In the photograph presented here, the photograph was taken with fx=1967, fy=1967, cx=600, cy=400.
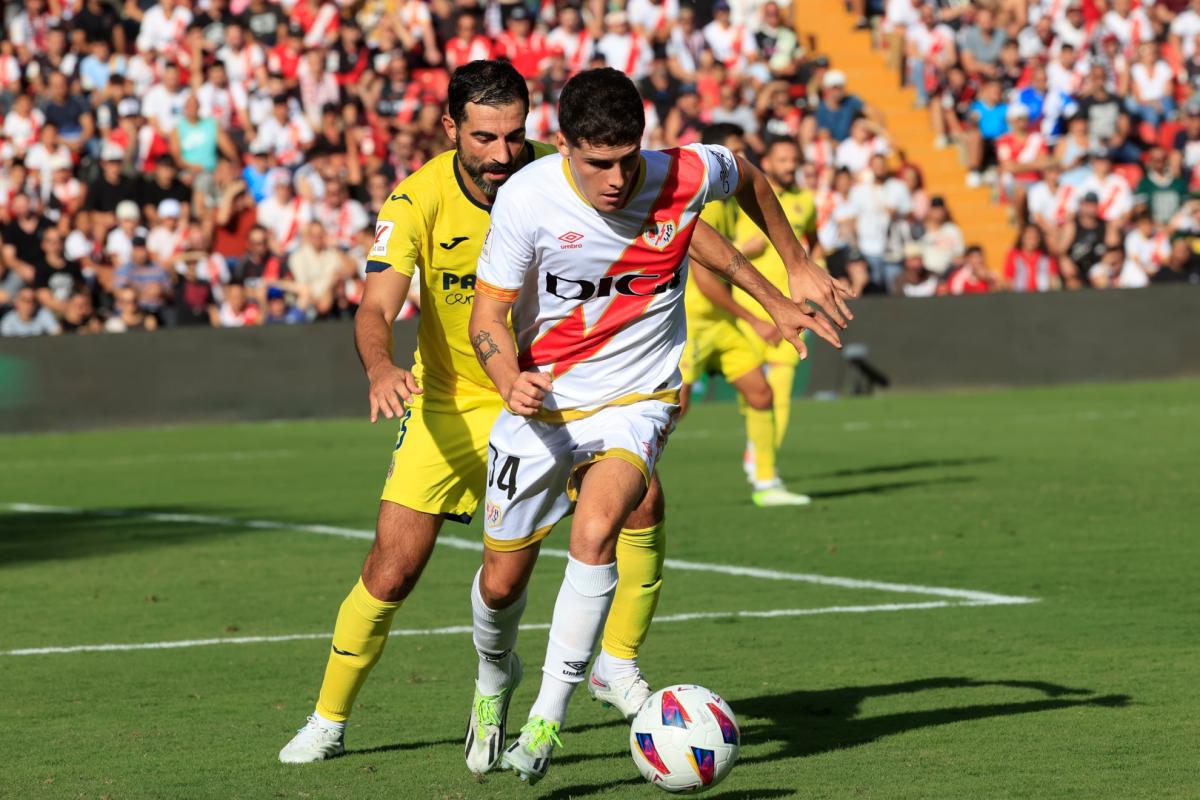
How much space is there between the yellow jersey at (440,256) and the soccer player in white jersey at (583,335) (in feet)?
1.47

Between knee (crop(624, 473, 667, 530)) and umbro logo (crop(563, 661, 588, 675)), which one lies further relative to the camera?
knee (crop(624, 473, 667, 530))

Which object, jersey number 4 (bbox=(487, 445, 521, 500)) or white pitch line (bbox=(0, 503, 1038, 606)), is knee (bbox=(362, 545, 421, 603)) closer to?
jersey number 4 (bbox=(487, 445, 521, 500))

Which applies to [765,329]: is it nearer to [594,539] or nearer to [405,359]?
[594,539]

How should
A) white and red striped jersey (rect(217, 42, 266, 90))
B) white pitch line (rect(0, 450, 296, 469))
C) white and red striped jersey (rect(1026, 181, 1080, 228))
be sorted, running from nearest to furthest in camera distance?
1. white pitch line (rect(0, 450, 296, 469))
2. white and red striped jersey (rect(217, 42, 266, 90))
3. white and red striped jersey (rect(1026, 181, 1080, 228))

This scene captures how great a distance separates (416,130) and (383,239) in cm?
1812

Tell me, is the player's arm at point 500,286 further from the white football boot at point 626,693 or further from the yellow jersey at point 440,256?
the white football boot at point 626,693

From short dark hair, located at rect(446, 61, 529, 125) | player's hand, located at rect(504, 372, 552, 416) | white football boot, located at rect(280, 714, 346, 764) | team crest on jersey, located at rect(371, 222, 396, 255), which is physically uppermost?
short dark hair, located at rect(446, 61, 529, 125)

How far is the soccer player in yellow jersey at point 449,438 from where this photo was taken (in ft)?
20.5

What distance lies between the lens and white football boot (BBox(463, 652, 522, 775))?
6023 millimetres

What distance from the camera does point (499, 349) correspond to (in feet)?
19.1

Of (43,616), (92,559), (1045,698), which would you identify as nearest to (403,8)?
(92,559)

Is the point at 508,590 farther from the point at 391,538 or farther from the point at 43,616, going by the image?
the point at 43,616

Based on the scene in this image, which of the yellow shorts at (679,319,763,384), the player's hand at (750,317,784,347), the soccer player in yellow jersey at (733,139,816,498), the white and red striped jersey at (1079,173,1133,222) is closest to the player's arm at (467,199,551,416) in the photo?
the player's hand at (750,317,784,347)

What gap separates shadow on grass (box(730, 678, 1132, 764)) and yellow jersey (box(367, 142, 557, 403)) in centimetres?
150
